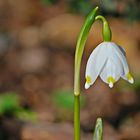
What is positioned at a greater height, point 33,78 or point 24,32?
point 24,32

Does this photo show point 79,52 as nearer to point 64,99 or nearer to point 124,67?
point 124,67

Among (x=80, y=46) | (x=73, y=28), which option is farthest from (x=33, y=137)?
(x=73, y=28)

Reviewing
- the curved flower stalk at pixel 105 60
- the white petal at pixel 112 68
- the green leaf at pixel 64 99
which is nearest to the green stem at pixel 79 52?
the curved flower stalk at pixel 105 60

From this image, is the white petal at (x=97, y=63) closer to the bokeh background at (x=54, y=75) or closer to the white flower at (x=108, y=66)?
the white flower at (x=108, y=66)

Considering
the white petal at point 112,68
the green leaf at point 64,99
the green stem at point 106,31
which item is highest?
the green leaf at point 64,99

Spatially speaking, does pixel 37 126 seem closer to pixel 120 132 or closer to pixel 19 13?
pixel 120 132

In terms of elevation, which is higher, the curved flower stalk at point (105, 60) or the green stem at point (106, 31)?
the green stem at point (106, 31)

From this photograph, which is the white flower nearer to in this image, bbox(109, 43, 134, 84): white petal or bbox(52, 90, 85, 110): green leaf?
bbox(109, 43, 134, 84): white petal
